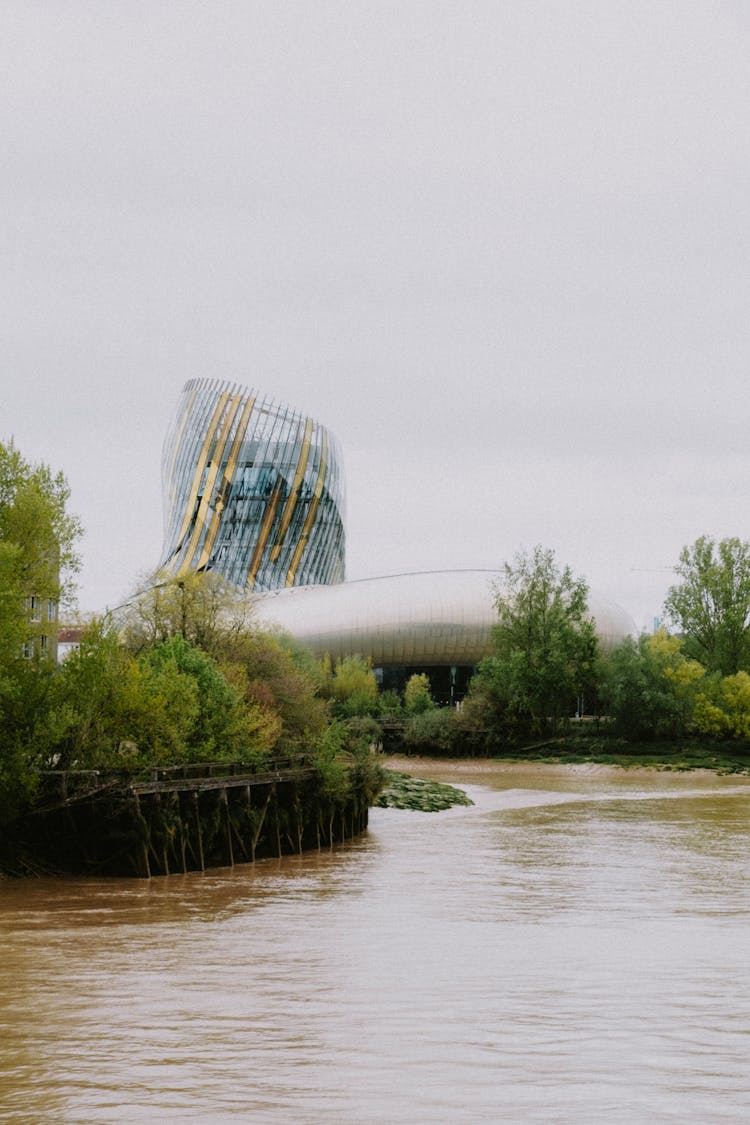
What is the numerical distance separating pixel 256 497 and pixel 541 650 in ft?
186

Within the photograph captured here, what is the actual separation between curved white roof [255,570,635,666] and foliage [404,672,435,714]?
477 centimetres

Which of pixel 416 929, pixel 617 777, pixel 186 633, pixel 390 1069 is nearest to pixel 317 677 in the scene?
pixel 617 777

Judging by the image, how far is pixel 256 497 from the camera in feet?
409

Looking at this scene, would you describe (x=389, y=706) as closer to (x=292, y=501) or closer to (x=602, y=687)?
(x=602, y=687)

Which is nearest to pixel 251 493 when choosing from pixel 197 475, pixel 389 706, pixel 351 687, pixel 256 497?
pixel 256 497

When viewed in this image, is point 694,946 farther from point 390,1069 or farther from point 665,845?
point 665,845

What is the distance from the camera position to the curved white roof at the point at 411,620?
96.7m

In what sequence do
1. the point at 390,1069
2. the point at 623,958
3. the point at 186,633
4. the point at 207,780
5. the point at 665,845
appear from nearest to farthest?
the point at 390,1069 → the point at 623,958 → the point at 207,780 → the point at 665,845 → the point at 186,633

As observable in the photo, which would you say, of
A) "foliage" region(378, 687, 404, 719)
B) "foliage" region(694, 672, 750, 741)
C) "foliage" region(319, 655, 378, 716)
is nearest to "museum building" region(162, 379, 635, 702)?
"foliage" region(319, 655, 378, 716)

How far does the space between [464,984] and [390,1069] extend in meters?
4.06

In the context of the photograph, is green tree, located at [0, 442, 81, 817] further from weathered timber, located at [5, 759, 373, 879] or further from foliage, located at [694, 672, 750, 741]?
foliage, located at [694, 672, 750, 741]

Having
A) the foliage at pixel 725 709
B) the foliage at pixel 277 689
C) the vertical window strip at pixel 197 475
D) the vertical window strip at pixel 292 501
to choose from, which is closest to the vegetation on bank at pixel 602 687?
the foliage at pixel 725 709

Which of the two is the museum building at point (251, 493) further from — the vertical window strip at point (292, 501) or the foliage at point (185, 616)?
the foliage at point (185, 616)

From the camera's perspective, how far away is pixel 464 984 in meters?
15.0
